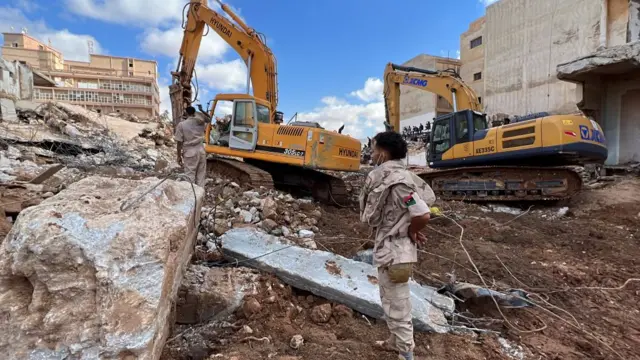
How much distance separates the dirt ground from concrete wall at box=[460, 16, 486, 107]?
89.8 ft

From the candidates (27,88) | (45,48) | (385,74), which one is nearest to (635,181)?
(385,74)

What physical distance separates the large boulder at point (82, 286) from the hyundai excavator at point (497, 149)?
25.6 feet

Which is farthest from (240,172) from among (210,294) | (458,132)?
(458,132)

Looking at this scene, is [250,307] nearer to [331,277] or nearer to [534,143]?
[331,277]

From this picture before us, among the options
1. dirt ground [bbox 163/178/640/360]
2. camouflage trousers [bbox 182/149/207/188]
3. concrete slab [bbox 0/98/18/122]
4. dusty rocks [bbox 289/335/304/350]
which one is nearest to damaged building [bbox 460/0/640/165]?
dirt ground [bbox 163/178/640/360]

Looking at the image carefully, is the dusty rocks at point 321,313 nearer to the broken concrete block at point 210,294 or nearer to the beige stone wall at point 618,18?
the broken concrete block at point 210,294

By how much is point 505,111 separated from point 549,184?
65.2 ft

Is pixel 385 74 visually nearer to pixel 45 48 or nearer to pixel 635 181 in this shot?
pixel 635 181

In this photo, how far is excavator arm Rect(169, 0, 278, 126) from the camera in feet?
27.9

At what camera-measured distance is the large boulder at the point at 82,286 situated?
1.70m

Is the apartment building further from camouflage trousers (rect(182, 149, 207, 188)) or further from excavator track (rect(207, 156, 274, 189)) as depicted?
camouflage trousers (rect(182, 149, 207, 188))

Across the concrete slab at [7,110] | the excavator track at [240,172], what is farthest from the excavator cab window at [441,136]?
the concrete slab at [7,110]

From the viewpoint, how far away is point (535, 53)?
76.2 feet

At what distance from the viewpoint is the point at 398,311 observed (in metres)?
2.30
